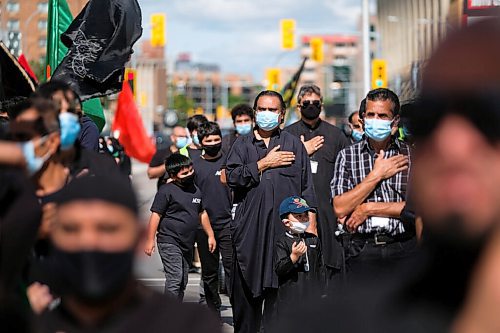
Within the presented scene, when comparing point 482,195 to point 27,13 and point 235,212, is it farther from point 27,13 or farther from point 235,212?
point 27,13

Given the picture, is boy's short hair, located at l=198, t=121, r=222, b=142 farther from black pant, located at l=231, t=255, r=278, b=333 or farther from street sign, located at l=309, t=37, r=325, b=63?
street sign, located at l=309, t=37, r=325, b=63

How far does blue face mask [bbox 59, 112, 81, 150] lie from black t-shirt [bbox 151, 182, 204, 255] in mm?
5993

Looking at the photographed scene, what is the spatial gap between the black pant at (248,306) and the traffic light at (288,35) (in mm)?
33121

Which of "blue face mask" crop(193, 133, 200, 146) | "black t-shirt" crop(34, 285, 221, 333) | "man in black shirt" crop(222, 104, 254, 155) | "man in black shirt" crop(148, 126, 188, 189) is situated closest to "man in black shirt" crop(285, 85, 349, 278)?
"blue face mask" crop(193, 133, 200, 146)

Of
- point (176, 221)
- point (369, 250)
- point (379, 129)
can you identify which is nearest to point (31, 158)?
point (369, 250)

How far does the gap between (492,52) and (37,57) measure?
2170 centimetres

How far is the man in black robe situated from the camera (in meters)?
8.55

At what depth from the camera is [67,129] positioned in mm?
4090

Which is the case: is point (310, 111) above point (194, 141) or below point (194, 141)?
above

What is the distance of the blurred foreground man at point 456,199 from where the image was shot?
155 centimetres

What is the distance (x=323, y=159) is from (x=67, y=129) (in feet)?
19.3

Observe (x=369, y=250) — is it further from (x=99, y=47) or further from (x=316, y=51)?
(x=316, y=51)

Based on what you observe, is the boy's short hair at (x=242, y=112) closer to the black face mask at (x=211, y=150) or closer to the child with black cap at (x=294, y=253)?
the black face mask at (x=211, y=150)

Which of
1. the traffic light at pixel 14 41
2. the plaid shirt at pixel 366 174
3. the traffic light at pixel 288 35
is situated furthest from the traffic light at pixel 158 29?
the plaid shirt at pixel 366 174
